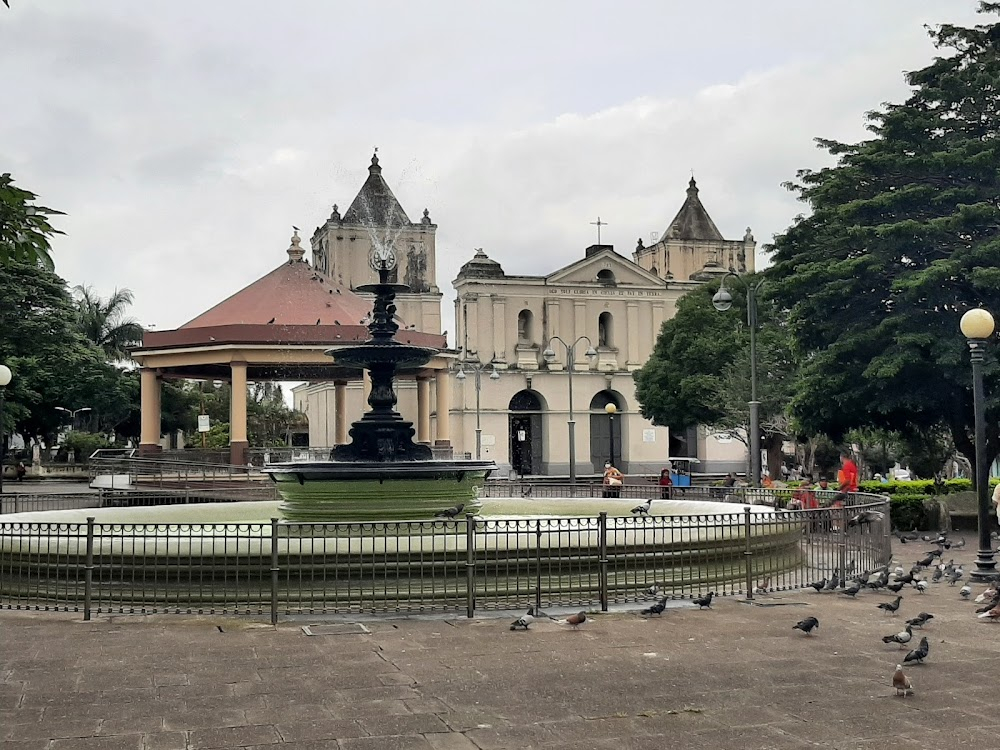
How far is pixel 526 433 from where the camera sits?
59812mm

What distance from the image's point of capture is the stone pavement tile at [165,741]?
6.41 m

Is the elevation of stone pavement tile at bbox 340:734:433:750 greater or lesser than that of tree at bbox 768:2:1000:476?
lesser

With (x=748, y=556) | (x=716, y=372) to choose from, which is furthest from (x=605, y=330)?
(x=748, y=556)

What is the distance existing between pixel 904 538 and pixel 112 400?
46610 millimetres

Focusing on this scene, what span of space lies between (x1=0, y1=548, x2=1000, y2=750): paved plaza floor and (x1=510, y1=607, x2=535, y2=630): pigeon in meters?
0.18

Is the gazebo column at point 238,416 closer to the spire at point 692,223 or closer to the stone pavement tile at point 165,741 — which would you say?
the stone pavement tile at point 165,741

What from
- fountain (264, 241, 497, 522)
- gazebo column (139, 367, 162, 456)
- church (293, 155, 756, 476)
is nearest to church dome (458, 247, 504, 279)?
church (293, 155, 756, 476)

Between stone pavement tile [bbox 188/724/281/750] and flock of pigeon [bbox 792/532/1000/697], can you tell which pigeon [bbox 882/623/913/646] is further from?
stone pavement tile [bbox 188/724/281/750]

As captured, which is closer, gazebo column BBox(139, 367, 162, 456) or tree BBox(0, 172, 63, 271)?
tree BBox(0, 172, 63, 271)

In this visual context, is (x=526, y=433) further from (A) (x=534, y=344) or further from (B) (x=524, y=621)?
(B) (x=524, y=621)

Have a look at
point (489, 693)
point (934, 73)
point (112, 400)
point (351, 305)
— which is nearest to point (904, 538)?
point (934, 73)

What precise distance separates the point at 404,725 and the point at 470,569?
4.42 metres

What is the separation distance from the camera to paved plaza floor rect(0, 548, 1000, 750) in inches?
262

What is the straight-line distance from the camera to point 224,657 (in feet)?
29.5
